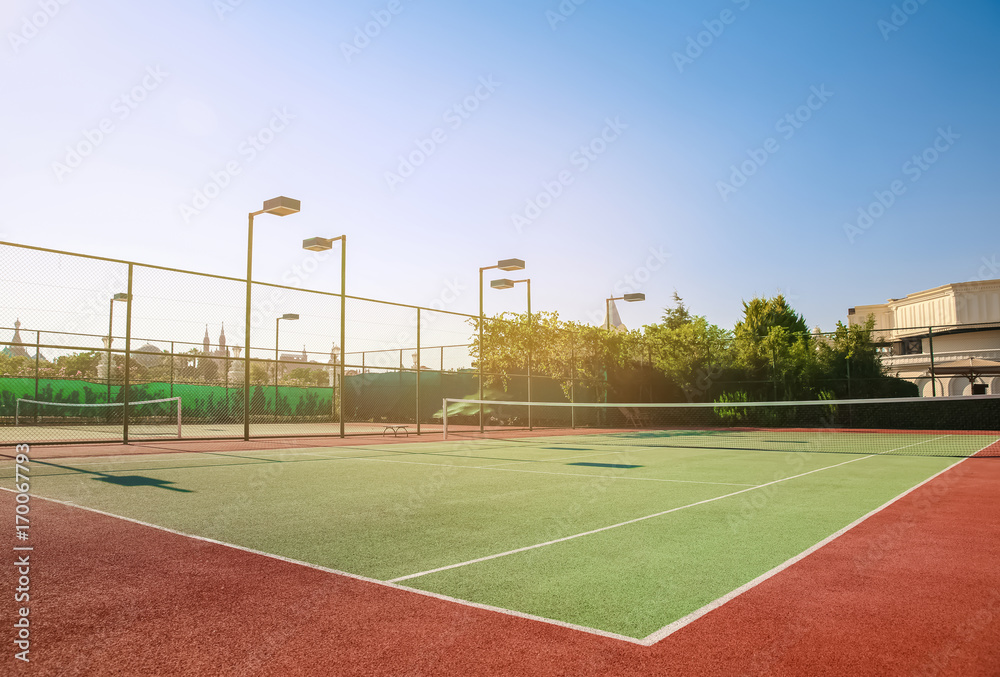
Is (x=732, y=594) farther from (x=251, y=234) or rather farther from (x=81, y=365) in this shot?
(x=81, y=365)

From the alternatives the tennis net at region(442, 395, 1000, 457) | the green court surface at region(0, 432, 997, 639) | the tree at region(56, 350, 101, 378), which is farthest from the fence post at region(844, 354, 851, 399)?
the tree at region(56, 350, 101, 378)

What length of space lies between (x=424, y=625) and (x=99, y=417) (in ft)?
85.1

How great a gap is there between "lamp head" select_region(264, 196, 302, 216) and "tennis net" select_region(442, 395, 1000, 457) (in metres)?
6.32

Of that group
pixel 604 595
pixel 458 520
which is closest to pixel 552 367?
pixel 458 520

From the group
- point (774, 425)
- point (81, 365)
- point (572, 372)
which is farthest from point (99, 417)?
point (774, 425)

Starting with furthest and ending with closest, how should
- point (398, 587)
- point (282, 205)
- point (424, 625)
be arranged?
point (282, 205) < point (398, 587) < point (424, 625)

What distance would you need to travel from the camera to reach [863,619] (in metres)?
3.25

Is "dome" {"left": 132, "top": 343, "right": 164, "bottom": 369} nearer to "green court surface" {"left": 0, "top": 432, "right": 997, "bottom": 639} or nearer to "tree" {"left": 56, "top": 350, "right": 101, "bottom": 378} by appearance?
"tree" {"left": 56, "top": 350, "right": 101, "bottom": 378}

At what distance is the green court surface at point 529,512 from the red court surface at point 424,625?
27 cm

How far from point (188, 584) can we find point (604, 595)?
2513mm

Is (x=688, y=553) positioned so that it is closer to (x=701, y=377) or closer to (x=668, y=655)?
(x=668, y=655)

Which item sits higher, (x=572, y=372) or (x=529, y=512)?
(x=572, y=372)

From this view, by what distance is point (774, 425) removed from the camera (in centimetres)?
2442

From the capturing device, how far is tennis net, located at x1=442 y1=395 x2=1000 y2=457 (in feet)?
51.4
